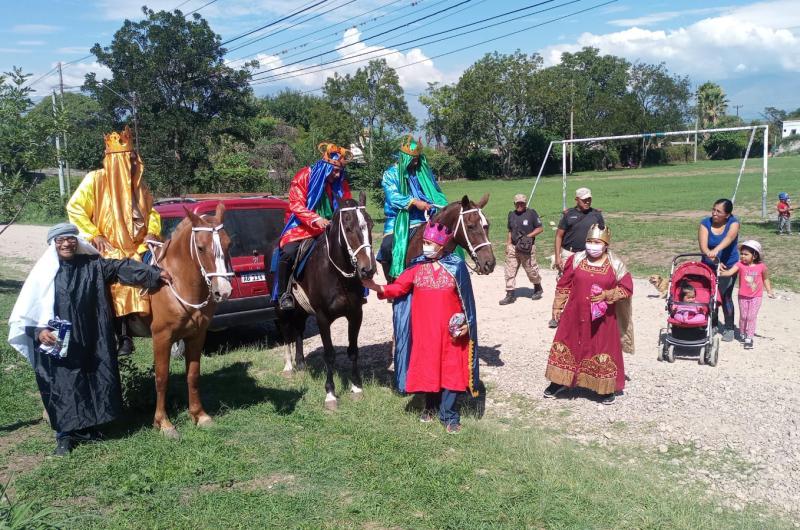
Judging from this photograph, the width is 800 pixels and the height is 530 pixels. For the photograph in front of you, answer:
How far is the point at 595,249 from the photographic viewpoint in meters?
6.38

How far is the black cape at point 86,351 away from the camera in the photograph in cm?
546

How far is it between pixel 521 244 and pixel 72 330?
7804 millimetres

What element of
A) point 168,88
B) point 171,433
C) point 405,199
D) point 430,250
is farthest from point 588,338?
point 168,88

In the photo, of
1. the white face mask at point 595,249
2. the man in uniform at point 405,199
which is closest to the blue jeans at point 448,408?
the man in uniform at point 405,199

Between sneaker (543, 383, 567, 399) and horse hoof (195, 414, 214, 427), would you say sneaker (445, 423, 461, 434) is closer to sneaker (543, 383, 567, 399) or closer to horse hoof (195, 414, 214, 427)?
sneaker (543, 383, 567, 399)

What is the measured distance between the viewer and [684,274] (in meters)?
8.24

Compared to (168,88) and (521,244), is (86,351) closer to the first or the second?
(521,244)

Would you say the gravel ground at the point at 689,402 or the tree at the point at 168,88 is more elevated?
the tree at the point at 168,88

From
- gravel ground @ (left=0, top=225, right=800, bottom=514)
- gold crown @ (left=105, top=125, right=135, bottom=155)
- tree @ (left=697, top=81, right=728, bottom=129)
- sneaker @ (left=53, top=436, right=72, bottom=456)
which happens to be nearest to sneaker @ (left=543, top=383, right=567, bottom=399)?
gravel ground @ (left=0, top=225, right=800, bottom=514)

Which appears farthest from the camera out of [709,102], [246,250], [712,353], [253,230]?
[709,102]

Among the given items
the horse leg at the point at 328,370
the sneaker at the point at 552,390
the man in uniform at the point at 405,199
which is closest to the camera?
the horse leg at the point at 328,370

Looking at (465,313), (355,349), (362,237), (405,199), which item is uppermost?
(405,199)

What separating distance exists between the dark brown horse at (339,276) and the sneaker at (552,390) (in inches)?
78.4

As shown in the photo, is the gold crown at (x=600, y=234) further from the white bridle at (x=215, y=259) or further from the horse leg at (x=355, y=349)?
the white bridle at (x=215, y=259)
